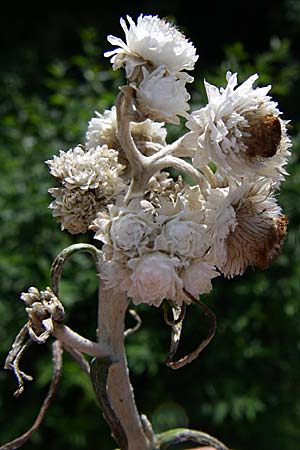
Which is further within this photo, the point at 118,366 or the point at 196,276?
the point at 118,366

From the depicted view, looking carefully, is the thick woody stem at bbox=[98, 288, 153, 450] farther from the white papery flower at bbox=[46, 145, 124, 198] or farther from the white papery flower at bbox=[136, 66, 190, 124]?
the white papery flower at bbox=[136, 66, 190, 124]

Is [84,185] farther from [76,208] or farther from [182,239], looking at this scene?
[182,239]

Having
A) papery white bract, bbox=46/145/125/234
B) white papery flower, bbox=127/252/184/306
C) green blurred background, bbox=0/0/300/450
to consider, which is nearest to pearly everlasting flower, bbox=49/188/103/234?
papery white bract, bbox=46/145/125/234

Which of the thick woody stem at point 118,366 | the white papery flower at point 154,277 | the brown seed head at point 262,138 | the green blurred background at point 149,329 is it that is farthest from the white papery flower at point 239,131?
the green blurred background at point 149,329

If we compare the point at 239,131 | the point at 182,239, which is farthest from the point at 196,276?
the point at 239,131

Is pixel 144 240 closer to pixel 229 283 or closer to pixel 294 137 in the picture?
pixel 229 283

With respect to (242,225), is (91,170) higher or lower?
higher

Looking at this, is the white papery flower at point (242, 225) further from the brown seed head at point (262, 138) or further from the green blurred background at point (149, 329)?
the green blurred background at point (149, 329)
